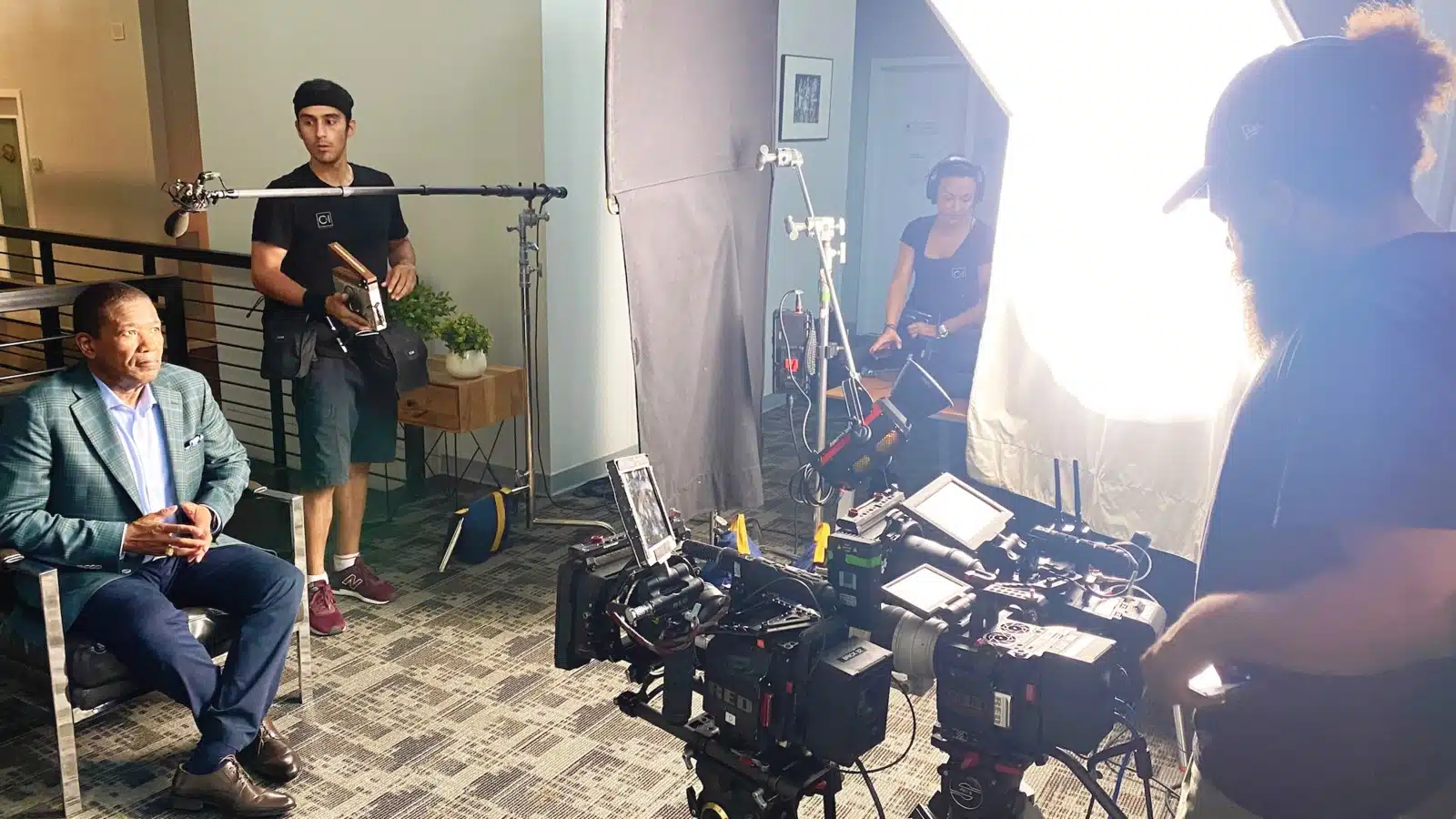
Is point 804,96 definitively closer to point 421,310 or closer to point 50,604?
point 421,310

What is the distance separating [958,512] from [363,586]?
86.8 inches

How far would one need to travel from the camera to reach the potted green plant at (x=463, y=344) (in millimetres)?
3682

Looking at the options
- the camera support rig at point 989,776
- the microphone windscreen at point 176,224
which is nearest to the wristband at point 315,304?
the microphone windscreen at point 176,224

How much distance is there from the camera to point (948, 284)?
3.80 meters

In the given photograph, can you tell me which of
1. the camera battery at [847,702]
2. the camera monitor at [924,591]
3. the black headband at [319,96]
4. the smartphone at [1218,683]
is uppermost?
the black headband at [319,96]

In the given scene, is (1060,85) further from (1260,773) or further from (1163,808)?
(1260,773)

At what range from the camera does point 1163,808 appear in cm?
220

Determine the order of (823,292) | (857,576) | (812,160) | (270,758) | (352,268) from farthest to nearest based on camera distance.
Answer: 1. (812,160)
2. (823,292)
3. (352,268)
4. (270,758)
5. (857,576)

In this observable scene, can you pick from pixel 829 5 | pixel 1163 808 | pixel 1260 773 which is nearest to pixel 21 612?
pixel 1260 773

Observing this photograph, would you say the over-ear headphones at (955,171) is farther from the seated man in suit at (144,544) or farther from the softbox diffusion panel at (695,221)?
the seated man in suit at (144,544)

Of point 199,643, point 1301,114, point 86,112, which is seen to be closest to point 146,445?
point 199,643

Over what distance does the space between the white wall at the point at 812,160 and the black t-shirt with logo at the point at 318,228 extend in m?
2.29

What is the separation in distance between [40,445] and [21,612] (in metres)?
0.35

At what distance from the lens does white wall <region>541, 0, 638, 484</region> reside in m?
3.82
